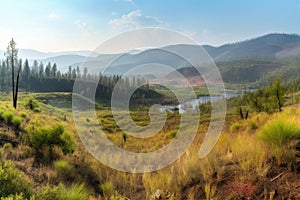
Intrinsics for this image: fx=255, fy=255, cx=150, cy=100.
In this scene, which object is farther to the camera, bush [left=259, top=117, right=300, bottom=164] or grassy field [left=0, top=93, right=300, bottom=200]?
bush [left=259, top=117, right=300, bottom=164]

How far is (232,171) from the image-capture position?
5.13m

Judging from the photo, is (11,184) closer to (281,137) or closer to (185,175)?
(185,175)

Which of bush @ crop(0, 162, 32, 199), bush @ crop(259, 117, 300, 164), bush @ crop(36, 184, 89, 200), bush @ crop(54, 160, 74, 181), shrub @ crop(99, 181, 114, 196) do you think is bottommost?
shrub @ crop(99, 181, 114, 196)

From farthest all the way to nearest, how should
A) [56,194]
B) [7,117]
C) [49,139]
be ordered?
[7,117] < [49,139] < [56,194]

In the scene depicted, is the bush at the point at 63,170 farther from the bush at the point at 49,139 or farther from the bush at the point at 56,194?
the bush at the point at 56,194

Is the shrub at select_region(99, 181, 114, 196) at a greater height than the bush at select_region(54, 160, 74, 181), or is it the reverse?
the bush at select_region(54, 160, 74, 181)

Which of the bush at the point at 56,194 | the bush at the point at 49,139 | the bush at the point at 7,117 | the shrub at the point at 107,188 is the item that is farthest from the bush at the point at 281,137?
the bush at the point at 7,117

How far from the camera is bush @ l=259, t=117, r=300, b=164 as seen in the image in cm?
495

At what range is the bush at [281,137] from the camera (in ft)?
16.2

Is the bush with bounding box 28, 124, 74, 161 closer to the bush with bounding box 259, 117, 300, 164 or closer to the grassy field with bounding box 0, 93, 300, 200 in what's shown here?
the grassy field with bounding box 0, 93, 300, 200

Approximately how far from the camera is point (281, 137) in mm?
5367

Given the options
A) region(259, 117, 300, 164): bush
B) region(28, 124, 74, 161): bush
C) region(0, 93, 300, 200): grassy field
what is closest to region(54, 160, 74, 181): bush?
region(0, 93, 300, 200): grassy field

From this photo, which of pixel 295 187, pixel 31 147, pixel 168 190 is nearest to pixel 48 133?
pixel 31 147

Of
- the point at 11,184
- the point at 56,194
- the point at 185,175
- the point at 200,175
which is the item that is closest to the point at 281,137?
the point at 200,175
